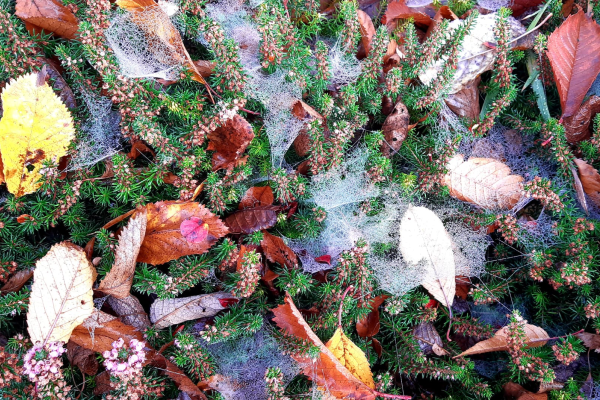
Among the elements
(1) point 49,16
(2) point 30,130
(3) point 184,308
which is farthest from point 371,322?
(1) point 49,16

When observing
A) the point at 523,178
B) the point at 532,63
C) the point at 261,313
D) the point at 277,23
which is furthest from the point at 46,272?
the point at 532,63

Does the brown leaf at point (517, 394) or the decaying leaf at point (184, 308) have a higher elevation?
the decaying leaf at point (184, 308)

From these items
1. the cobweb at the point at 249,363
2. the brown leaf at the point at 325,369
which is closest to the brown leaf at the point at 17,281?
the cobweb at the point at 249,363

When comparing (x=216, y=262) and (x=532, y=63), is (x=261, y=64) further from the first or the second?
(x=532, y=63)

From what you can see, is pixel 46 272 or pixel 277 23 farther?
pixel 277 23

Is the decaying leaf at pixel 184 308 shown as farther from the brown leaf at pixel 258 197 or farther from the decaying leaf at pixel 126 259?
the brown leaf at pixel 258 197
